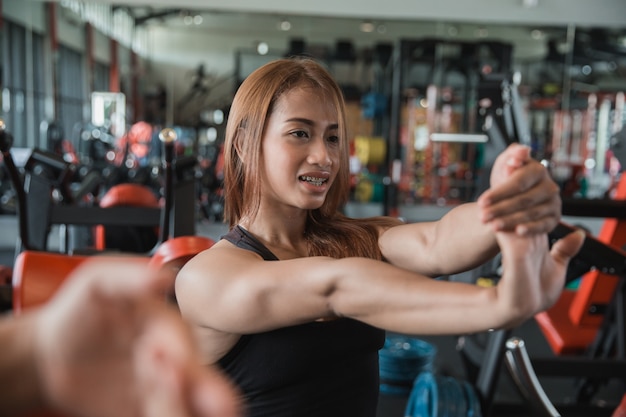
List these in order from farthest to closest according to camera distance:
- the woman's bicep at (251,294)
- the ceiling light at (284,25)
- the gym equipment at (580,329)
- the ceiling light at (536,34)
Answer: the ceiling light at (536,34), the ceiling light at (284,25), the gym equipment at (580,329), the woman's bicep at (251,294)

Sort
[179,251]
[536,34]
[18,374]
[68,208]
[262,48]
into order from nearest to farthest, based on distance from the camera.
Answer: [18,374] < [179,251] < [68,208] < [536,34] < [262,48]

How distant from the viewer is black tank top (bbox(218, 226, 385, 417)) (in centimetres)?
107

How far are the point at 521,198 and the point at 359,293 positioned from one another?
0.94ft

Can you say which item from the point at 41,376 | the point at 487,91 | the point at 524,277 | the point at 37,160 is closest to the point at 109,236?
the point at 37,160

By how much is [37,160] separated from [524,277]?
9.65 feet

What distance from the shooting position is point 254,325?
0.99 meters

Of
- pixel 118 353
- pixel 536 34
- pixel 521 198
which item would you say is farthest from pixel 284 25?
pixel 118 353

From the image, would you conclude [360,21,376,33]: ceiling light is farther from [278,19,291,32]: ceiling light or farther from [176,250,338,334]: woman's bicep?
[176,250,338,334]: woman's bicep

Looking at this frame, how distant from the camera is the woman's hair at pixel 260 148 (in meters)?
1.20

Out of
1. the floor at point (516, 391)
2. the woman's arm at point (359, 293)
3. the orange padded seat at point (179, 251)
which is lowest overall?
the floor at point (516, 391)

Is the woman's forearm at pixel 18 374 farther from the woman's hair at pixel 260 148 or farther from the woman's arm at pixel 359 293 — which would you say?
the woman's hair at pixel 260 148

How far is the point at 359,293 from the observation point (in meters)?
0.91

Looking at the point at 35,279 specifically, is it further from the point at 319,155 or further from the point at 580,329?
the point at 580,329

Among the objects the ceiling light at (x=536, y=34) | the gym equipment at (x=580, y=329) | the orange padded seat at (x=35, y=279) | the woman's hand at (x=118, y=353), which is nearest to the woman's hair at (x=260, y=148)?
the orange padded seat at (x=35, y=279)
